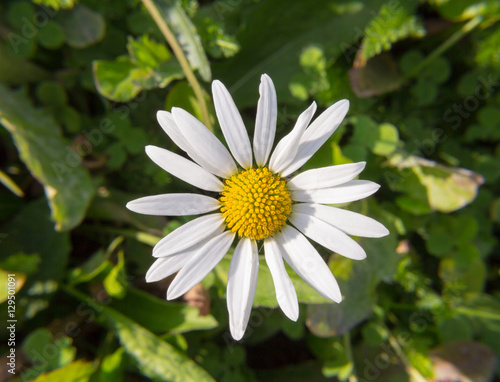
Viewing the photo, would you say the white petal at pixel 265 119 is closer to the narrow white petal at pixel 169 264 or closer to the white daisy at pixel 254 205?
the white daisy at pixel 254 205

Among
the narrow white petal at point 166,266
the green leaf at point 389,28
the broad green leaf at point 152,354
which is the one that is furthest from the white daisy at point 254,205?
the green leaf at point 389,28

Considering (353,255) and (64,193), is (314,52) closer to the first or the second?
(353,255)

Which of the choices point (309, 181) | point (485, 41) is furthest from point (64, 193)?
point (485, 41)

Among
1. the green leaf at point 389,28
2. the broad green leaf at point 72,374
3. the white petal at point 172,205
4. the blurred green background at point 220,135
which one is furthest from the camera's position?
the green leaf at point 389,28

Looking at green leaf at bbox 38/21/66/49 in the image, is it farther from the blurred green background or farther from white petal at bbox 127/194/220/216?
white petal at bbox 127/194/220/216

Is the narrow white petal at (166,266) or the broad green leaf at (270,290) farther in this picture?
the broad green leaf at (270,290)
